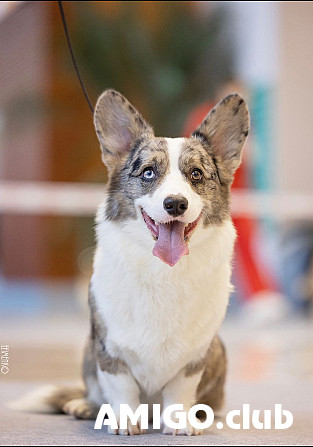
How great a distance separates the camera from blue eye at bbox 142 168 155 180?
7.72 ft

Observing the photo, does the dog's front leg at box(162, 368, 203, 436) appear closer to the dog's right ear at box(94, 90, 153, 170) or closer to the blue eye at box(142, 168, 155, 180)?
the blue eye at box(142, 168, 155, 180)

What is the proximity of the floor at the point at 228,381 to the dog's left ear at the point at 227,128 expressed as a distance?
3.07 feet

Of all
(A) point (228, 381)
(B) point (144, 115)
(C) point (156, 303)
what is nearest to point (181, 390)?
(C) point (156, 303)

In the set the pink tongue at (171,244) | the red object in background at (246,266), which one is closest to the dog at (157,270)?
the pink tongue at (171,244)

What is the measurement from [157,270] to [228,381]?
155 cm

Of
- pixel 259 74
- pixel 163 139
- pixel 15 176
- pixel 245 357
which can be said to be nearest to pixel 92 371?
pixel 163 139

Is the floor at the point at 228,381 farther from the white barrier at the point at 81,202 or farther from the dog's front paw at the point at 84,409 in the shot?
the white barrier at the point at 81,202

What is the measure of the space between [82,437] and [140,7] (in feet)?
24.7

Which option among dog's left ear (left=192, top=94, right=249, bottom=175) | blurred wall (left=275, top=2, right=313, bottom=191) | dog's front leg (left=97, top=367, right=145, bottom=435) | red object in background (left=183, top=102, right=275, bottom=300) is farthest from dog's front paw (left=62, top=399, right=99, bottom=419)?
blurred wall (left=275, top=2, right=313, bottom=191)

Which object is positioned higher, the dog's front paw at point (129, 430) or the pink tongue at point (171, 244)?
the pink tongue at point (171, 244)

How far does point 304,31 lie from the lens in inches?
376

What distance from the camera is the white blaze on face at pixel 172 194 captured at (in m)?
2.19

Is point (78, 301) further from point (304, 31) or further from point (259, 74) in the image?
point (304, 31)

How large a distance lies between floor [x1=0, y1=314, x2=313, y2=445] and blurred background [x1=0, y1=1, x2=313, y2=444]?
150 centimetres
